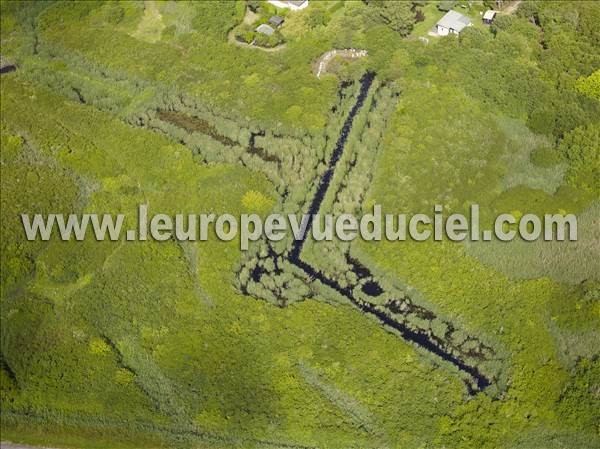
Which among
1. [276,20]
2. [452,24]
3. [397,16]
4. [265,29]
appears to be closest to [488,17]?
[452,24]

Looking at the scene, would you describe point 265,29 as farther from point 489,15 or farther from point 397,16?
point 489,15

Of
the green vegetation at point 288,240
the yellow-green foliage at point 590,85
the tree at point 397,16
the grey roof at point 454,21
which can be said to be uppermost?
the yellow-green foliage at point 590,85

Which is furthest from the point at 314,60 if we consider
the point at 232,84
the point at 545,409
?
the point at 545,409

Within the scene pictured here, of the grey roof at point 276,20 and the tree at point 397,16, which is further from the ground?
the tree at point 397,16

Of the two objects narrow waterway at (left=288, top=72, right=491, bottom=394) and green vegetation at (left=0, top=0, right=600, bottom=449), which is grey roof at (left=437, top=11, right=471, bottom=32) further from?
narrow waterway at (left=288, top=72, right=491, bottom=394)

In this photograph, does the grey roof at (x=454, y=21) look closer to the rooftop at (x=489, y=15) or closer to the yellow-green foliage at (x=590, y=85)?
the rooftop at (x=489, y=15)

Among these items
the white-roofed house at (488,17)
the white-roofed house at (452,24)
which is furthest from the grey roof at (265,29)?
the white-roofed house at (488,17)

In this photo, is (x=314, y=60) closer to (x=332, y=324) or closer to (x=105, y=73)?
(x=105, y=73)
